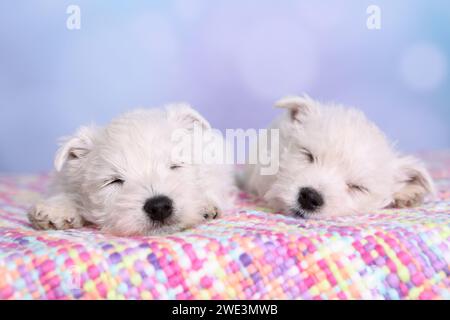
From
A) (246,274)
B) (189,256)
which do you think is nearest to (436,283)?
(246,274)

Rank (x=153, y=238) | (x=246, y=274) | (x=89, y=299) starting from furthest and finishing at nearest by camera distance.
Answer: (x=153, y=238), (x=246, y=274), (x=89, y=299)

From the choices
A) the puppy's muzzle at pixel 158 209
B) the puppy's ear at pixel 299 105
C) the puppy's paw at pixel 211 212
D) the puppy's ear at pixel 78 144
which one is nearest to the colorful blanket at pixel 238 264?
the puppy's muzzle at pixel 158 209

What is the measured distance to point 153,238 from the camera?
2.70m

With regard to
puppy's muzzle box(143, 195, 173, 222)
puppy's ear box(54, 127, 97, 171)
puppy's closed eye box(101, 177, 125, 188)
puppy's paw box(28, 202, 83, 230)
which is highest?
puppy's ear box(54, 127, 97, 171)

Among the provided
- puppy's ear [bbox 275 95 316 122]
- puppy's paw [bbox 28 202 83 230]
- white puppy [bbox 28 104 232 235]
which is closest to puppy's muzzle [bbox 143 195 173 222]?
white puppy [bbox 28 104 232 235]

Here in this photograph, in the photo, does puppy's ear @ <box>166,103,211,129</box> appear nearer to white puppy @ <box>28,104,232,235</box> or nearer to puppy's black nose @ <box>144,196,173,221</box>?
white puppy @ <box>28,104,232,235</box>

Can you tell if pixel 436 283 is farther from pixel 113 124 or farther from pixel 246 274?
pixel 113 124

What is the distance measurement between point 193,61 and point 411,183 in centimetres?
449

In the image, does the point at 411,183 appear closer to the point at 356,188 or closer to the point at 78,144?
the point at 356,188

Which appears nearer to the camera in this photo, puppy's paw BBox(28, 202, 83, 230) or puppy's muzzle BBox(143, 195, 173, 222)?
puppy's muzzle BBox(143, 195, 173, 222)

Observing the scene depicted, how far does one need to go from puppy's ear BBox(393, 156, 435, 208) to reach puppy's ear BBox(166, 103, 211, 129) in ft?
4.74

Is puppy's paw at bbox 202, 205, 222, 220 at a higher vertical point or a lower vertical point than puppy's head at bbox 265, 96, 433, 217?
lower

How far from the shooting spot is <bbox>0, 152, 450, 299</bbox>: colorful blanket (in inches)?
94.0

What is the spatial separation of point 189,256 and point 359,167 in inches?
64.1
